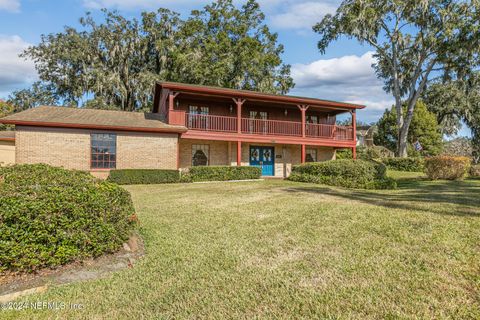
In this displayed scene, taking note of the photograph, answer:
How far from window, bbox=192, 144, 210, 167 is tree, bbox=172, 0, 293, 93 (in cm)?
1007

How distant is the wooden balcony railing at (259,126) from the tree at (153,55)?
9512mm

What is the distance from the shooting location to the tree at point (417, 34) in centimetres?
2116

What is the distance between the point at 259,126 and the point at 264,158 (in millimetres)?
2313

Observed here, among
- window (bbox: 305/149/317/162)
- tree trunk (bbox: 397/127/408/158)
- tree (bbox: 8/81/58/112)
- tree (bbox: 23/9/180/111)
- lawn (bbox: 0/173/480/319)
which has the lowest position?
lawn (bbox: 0/173/480/319)

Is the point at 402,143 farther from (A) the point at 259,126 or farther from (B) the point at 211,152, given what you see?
(B) the point at 211,152

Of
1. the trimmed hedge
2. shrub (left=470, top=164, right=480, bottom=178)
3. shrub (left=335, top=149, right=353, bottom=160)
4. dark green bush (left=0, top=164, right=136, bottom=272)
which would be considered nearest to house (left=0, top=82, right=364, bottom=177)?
shrub (left=335, top=149, right=353, bottom=160)

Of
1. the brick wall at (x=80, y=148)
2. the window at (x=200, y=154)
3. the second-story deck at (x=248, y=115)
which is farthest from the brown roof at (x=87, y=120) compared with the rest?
the window at (x=200, y=154)

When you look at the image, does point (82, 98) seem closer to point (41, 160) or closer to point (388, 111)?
point (41, 160)

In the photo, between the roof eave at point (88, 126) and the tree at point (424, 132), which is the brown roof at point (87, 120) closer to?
the roof eave at point (88, 126)

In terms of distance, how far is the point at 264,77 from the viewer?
29203mm

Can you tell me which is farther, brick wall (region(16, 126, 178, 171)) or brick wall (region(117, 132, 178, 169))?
brick wall (region(117, 132, 178, 169))

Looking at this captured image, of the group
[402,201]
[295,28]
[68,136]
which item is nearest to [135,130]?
[68,136]

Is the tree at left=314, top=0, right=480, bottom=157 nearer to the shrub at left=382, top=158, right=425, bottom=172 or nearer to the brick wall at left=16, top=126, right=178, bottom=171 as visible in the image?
the shrub at left=382, top=158, right=425, bottom=172

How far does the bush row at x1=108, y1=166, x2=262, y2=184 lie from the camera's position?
14.1 m
